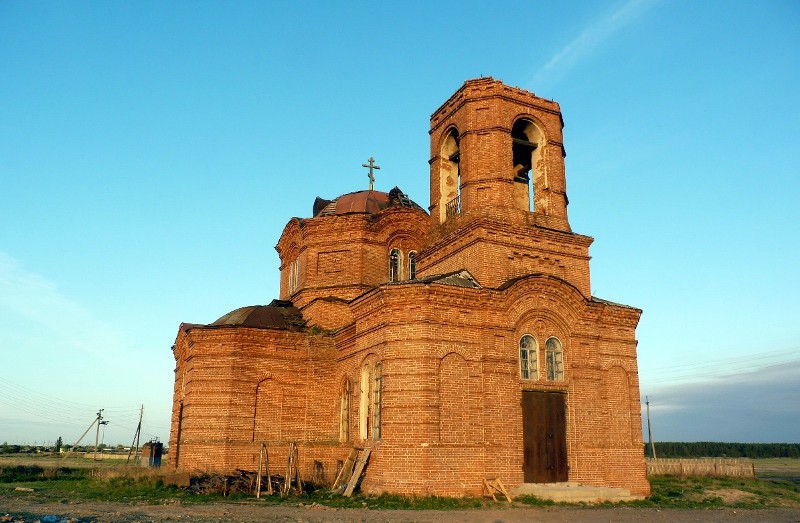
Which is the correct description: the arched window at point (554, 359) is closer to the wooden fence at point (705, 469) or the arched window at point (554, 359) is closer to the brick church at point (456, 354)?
the brick church at point (456, 354)

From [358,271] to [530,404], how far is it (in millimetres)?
8402

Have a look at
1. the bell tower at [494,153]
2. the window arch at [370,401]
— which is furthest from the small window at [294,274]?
the window arch at [370,401]

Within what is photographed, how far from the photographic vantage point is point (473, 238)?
16.6 metres

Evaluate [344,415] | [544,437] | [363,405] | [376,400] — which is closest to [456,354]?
[376,400]

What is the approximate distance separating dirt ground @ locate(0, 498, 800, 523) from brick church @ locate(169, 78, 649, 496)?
1.71 m

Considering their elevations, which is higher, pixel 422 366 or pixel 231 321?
pixel 231 321

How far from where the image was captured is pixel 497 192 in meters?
17.0

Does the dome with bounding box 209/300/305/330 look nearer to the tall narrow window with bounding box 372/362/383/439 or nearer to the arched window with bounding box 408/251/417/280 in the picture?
the arched window with bounding box 408/251/417/280

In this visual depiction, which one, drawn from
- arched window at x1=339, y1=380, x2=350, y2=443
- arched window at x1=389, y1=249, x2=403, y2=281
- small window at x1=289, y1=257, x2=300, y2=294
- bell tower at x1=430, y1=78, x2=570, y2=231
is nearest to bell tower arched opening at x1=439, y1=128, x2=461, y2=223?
bell tower at x1=430, y1=78, x2=570, y2=231

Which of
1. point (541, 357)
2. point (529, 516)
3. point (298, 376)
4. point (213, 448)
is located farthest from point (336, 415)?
point (529, 516)

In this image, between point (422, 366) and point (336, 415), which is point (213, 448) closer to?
point (336, 415)

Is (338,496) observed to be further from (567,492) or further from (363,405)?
(567,492)

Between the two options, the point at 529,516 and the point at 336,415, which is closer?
the point at 529,516

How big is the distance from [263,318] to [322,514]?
8748 millimetres
